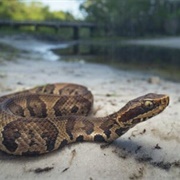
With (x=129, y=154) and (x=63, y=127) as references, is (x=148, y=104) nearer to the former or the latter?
(x=129, y=154)

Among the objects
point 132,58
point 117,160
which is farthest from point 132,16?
point 117,160

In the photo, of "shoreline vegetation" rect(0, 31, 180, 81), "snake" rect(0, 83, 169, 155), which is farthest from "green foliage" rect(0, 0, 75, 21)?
"snake" rect(0, 83, 169, 155)

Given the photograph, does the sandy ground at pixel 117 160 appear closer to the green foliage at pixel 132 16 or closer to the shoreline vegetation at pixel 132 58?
the shoreline vegetation at pixel 132 58

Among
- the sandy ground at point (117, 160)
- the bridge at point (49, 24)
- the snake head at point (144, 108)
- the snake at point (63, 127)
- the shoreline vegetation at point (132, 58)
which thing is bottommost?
the bridge at point (49, 24)

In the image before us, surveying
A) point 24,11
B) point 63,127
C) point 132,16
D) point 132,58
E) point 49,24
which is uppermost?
point 63,127

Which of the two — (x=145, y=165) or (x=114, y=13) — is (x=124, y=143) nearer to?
(x=145, y=165)

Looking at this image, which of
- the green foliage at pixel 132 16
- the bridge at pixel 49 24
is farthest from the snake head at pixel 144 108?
the green foliage at pixel 132 16

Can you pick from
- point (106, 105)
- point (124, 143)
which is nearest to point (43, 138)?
point (124, 143)
